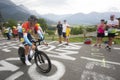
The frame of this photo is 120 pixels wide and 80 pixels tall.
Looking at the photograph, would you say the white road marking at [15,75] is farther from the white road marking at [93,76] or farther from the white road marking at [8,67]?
the white road marking at [93,76]

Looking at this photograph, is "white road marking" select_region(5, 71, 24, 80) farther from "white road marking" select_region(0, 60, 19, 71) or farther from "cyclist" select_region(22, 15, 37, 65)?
"cyclist" select_region(22, 15, 37, 65)

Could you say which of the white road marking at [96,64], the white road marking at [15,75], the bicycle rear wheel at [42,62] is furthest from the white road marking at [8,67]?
the white road marking at [96,64]

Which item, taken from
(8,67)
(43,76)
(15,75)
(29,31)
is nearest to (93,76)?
(43,76)

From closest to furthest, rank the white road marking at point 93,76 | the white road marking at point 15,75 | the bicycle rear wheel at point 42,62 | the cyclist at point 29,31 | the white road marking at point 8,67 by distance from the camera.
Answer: the white road marking at point 93,76
the white road marking at point 15,75
the bicycle rear wheel at point 42,62
the cyclist at point 29,31
the white road marking at point 8,67

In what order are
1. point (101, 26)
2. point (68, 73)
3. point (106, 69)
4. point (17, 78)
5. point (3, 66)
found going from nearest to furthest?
point (17, 78) < point (68, 73) < point (106, 69) < point (3, 66) < point (101, 26)

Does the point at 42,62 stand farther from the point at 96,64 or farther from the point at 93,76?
the point at 96,64

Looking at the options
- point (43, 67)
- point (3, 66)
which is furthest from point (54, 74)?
point (3, 66)

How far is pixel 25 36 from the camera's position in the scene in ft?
21.4

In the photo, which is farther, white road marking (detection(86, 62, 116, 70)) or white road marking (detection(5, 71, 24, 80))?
white road marking (detection(86, 62, 116, 70))

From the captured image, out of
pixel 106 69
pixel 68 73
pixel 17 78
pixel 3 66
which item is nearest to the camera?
pixel 17 78

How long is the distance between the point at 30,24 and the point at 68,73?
2.39 meters

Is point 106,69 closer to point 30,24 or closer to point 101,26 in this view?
point 30,24

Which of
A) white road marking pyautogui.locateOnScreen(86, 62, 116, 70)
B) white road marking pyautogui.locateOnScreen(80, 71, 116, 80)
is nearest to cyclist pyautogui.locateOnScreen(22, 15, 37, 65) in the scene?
white road marking pyautogui.locateOnScreen(80, 71, 116, 80)

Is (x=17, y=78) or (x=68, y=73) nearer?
(x=17, y=78)
